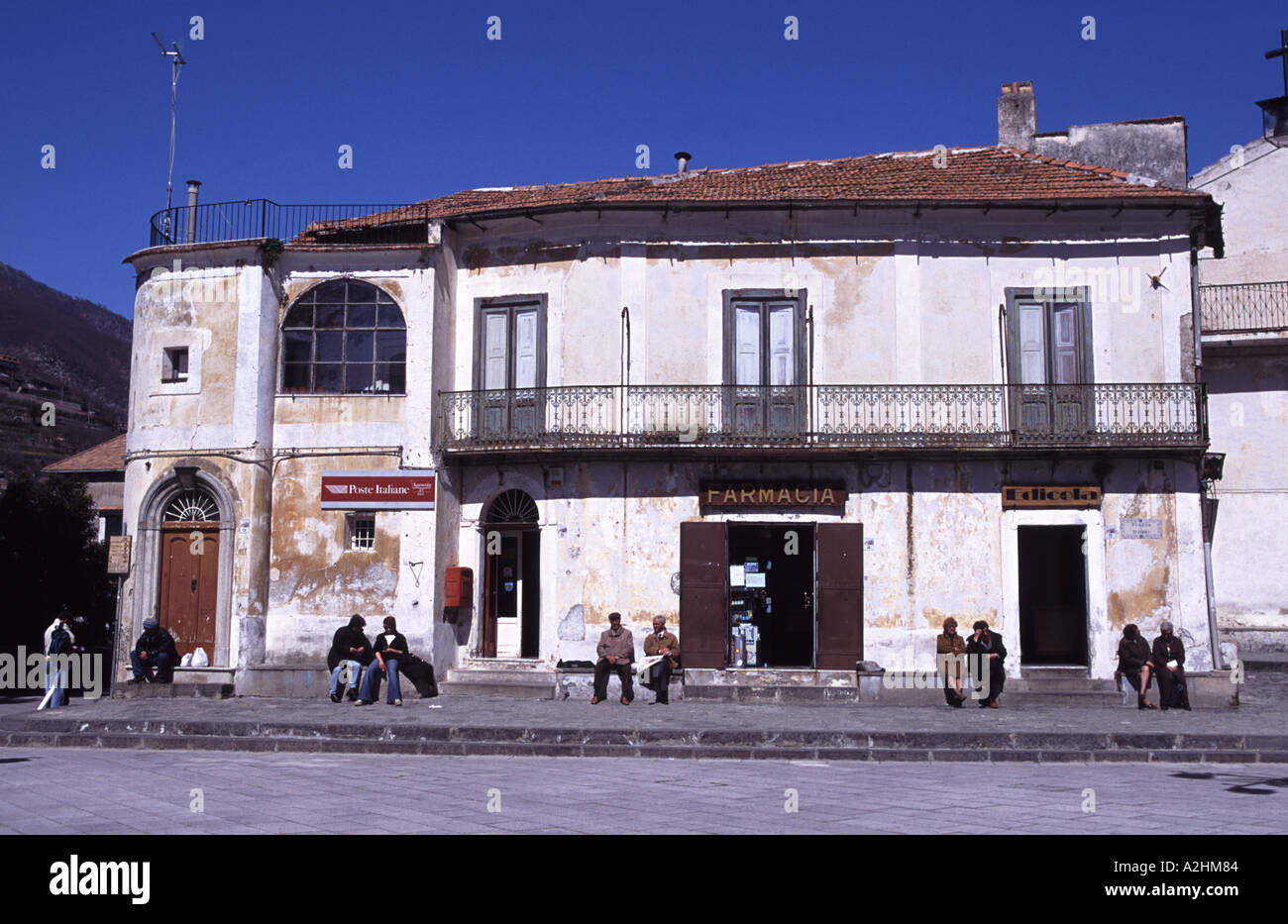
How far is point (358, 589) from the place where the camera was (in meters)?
21.8

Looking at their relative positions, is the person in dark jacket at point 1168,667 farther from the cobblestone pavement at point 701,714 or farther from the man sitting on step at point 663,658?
the man sitting on step at point 663,658

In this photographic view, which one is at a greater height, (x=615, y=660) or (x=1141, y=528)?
(x=1141, y=528)

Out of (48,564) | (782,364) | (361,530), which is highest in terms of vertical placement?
(782,364)

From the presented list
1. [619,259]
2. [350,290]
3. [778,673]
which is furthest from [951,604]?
[350,290]

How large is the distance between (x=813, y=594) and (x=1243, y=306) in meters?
15.0

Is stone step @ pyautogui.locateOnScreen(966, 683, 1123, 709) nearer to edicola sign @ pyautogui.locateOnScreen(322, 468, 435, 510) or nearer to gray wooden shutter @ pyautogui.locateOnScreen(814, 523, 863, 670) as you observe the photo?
gray wooden shutter @ pyautogui.locateOnScreen(814, 523, 863, 670)

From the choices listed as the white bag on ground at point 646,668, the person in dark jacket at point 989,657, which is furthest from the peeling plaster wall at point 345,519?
the person in dark jacket at point 989,657

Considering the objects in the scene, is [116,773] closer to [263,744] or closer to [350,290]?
[263,744]

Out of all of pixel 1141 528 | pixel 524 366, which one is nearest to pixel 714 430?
pixel 524 366

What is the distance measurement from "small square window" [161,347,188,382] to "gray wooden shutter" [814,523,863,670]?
11899mm

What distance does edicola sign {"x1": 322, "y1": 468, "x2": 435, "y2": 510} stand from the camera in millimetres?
21812

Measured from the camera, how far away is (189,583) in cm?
2228

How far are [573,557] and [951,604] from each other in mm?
6581

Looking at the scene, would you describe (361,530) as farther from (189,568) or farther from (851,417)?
(851,417)
